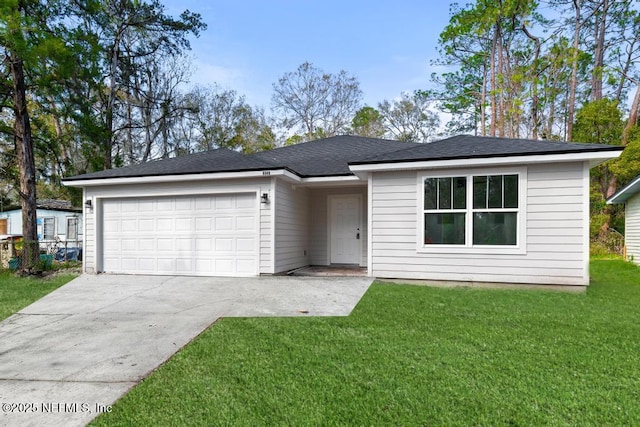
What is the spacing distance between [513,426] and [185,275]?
743 cm

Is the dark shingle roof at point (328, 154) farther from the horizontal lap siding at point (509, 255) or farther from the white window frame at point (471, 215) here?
the white window frame at point (471, 215)

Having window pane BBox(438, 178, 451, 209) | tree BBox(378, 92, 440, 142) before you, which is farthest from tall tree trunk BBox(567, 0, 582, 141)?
window pane BBox(438, 178, 451, 209)

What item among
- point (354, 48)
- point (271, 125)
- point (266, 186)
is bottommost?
point (266, 186)

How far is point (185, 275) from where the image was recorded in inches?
331

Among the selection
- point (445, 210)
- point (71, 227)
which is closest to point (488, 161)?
point (445, 210)

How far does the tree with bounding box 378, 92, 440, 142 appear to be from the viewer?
2592 cm

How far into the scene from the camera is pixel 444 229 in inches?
283

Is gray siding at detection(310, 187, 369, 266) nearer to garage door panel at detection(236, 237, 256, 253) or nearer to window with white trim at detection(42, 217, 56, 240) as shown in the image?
Answer: garage door panel at detection(236, 237, 256, 253)

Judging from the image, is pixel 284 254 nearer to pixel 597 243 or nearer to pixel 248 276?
pixel 248 276

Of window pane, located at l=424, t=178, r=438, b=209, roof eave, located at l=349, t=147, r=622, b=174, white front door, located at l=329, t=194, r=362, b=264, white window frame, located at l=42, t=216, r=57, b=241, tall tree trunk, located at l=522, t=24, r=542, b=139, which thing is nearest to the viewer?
roof eave, located at l=349, t=147, r=622, b=174

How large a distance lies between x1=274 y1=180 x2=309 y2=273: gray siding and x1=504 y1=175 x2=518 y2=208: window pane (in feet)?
15.0

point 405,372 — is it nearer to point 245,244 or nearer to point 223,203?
point 245,244

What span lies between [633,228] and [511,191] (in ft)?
30.9

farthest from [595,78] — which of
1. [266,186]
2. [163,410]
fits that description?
[163,410]
